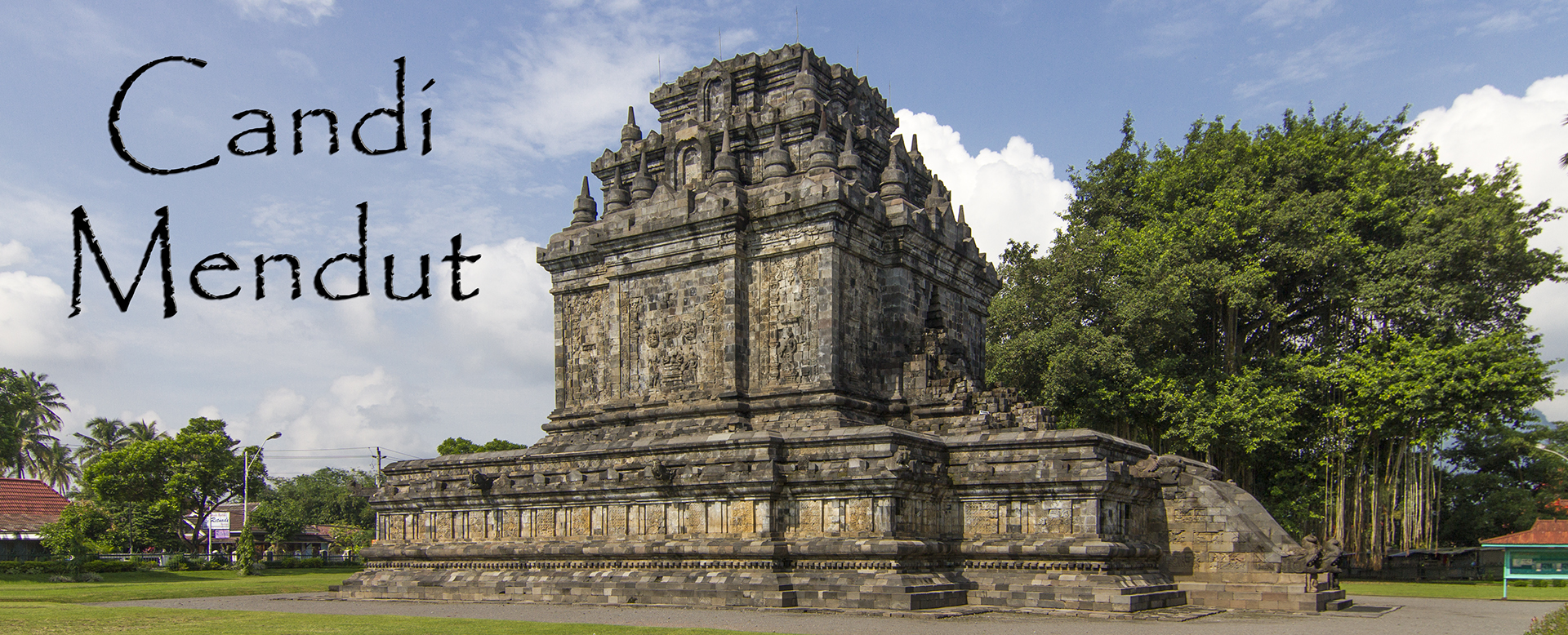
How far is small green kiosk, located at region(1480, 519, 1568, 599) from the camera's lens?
73.2 ft

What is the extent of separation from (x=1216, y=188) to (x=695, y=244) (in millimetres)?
16615

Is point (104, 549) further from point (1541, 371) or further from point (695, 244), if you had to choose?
point (1541, 371)

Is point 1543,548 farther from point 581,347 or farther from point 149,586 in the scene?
point 149,586

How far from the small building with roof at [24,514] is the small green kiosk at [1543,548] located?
4969 cm

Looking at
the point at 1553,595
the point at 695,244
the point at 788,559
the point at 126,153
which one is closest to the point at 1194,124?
the point at 1553,595

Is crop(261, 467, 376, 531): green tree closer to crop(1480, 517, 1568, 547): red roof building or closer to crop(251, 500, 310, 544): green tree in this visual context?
crop(251, 500, 310, 544): green tree

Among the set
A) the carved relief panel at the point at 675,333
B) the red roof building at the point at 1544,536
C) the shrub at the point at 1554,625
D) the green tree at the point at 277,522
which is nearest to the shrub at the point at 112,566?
the green tree at the point at 277,522

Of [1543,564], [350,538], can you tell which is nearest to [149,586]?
[350,538]

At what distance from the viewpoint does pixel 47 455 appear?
67.5 metres

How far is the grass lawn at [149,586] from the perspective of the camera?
25766 mm

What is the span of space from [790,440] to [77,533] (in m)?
31.1

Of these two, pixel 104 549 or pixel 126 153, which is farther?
pixel 104 549

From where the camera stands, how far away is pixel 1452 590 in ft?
87.9

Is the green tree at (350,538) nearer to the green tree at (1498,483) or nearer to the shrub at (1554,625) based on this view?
the green tree at (1498,483)
